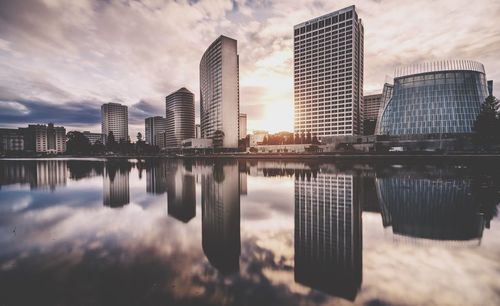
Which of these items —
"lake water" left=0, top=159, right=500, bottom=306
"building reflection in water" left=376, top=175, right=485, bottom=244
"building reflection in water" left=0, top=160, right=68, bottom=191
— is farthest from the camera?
"building reflection in water" left=0, top=160, right=68, bottom=191

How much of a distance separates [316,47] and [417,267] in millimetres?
184041

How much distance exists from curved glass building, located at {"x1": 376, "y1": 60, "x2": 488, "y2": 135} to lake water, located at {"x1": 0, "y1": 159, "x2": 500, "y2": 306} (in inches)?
4313

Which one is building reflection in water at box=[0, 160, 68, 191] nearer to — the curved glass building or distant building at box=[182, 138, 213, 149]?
the curved glass building

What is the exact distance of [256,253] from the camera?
8.49 m

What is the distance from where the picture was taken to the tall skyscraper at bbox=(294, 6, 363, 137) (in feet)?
500

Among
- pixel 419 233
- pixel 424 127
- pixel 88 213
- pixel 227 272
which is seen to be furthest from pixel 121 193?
pixel 424 127

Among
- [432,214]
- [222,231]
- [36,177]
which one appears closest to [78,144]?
[36,177]

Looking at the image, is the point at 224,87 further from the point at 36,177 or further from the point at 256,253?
the point at 256,253

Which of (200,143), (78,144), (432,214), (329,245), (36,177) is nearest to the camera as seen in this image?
(329,245)

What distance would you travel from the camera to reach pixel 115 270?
696 cm

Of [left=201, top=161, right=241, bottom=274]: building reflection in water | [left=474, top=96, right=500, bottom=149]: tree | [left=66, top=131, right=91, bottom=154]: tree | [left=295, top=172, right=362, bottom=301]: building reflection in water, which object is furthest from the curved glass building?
[left=66, top=131, right=91, bottom=154]: tree

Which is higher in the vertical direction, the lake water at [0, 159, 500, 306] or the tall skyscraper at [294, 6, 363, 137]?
the tall skyscraper at [294, 6, 363, 137]

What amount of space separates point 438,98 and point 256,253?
131 meters

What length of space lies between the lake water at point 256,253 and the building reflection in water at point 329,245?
51 millimetres
